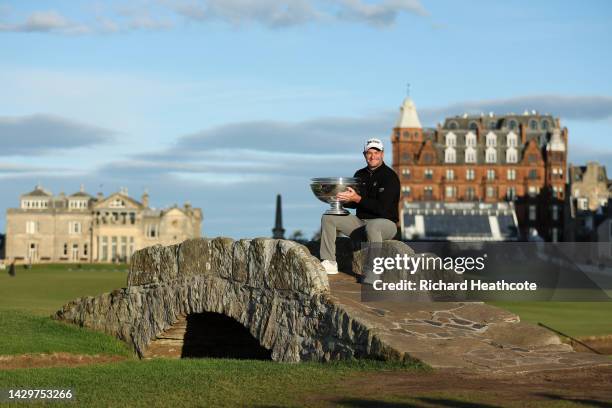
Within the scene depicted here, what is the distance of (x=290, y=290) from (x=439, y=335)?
2.83m

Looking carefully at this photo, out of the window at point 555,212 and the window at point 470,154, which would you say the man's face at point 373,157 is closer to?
the window at point 555,212

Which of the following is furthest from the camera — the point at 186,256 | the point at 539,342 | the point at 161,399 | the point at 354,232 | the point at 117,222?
the point at 117,222

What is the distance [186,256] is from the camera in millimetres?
21859

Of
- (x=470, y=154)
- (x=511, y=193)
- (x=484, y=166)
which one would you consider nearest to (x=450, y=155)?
(x=470, y=154)

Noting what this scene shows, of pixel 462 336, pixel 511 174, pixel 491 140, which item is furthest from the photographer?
pixel 491 140

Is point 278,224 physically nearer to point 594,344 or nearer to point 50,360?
point 594,344

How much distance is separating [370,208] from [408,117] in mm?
158802

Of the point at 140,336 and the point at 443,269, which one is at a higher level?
the point at 443,269

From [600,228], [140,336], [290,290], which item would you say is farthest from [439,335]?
[600,228]

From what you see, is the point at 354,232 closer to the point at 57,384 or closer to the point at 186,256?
the point at 186,256

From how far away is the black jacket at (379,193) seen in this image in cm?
1948

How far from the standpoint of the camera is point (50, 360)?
21766mm

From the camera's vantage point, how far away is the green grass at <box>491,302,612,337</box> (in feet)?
87.7

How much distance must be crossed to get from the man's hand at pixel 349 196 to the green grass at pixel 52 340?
6.21m
